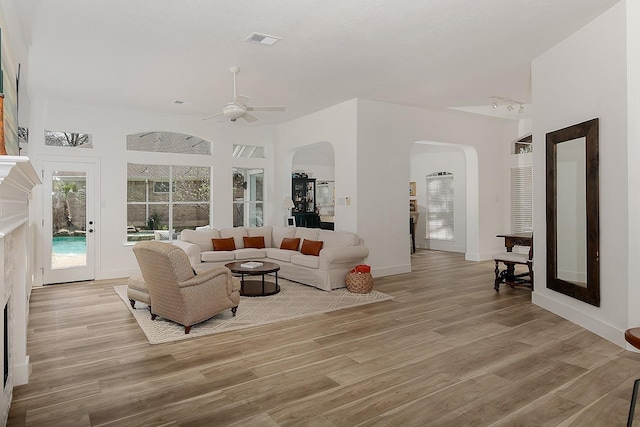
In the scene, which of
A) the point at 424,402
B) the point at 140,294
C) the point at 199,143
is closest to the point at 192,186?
the point at 199,143

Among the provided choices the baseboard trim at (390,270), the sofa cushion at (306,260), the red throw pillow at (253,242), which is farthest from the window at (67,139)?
the baseboard trim at (390,270)

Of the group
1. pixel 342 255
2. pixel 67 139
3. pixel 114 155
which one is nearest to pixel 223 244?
pixel 342 255

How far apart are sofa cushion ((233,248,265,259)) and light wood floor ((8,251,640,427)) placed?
2.46 m

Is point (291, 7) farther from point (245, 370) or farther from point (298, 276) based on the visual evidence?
point (298, 276)

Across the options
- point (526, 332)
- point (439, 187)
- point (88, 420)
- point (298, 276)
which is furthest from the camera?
point (439, 187)

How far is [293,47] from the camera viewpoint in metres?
4.61

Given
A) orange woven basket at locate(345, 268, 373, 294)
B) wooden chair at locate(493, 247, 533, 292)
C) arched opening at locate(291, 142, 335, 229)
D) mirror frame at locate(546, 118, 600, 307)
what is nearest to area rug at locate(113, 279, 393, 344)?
orange woven basket at locate(345, 268, 373, 294)

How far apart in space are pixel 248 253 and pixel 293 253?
0.84 metres

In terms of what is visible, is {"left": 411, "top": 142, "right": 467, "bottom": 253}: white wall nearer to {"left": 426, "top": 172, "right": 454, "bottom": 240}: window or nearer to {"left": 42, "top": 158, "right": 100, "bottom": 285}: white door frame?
{"left": 426, "top": 172, "right": 454, "bottom": 240}: window

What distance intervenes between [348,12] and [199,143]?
5.31 metres

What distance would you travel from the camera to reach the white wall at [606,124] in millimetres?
3666

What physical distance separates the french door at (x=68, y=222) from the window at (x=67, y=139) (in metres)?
0.32

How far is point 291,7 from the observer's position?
3.69 metres

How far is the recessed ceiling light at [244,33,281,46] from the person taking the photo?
4.26m
